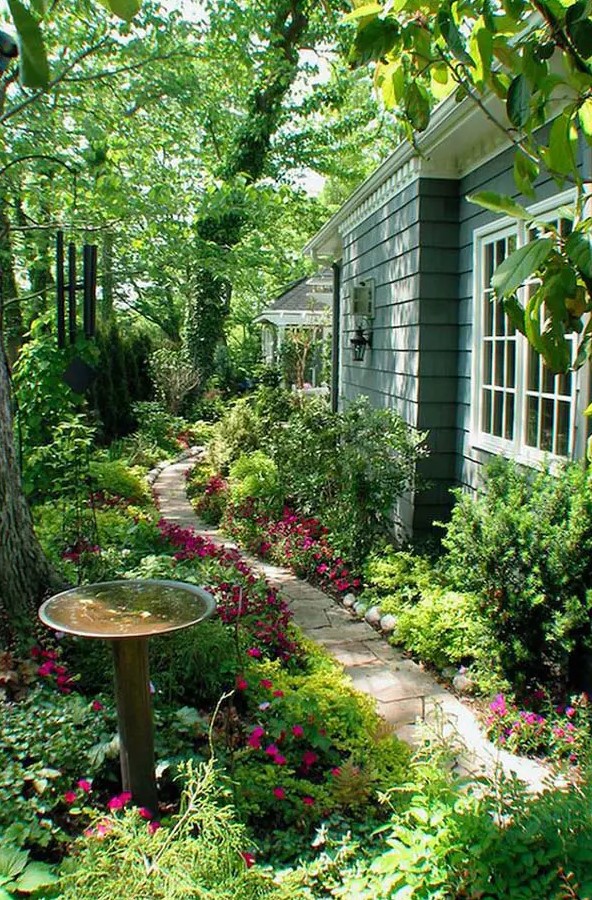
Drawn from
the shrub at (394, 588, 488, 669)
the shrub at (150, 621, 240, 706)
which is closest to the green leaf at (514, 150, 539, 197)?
the shrub at (394, 588, 488, 669)

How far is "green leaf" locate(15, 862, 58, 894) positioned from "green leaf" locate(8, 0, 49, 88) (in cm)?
213

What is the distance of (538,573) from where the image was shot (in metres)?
3.74

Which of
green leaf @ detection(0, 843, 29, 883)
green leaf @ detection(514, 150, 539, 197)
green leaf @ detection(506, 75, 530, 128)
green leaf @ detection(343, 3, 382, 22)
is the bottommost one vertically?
green leaf @ detection(0, 843, 29, 883)

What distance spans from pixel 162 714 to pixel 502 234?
4.12 meters

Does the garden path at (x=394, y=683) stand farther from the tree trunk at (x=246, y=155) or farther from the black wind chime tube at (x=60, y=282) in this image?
the tree trunk at (x=246, y=155)

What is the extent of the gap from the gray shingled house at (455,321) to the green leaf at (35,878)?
11.4ft

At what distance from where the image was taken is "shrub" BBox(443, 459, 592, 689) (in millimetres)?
3662

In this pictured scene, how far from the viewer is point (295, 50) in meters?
14.6

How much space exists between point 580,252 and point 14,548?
11.9 ft

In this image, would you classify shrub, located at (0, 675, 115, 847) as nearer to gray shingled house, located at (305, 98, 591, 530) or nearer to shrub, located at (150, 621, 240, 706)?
shrub, located at (150, 621, 240, 706)

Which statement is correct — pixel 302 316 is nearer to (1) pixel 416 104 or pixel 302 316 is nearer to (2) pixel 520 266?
(1) pixel 416 104

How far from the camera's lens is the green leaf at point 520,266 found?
1.25 metres

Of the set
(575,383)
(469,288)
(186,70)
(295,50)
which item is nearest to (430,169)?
(469,288)

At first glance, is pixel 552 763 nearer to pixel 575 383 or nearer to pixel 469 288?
pixel 575 383
